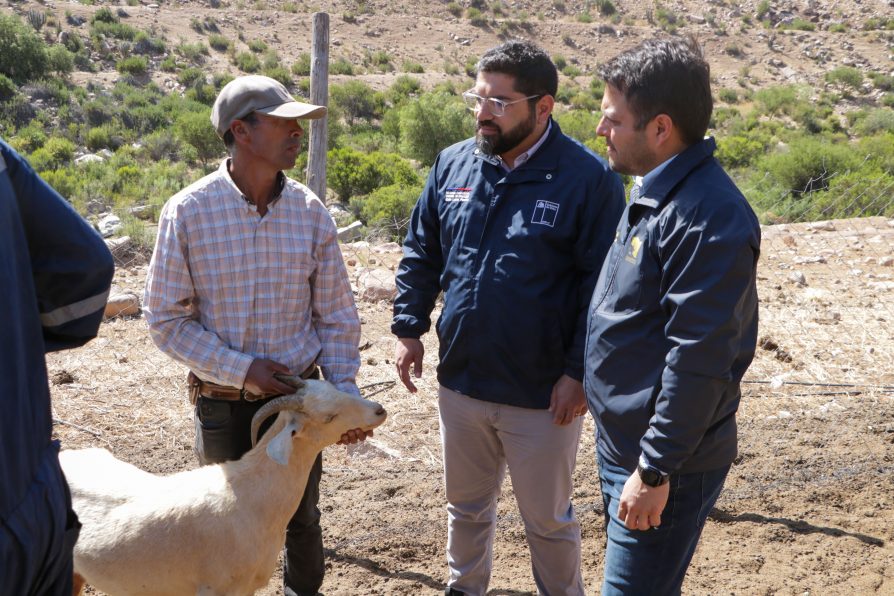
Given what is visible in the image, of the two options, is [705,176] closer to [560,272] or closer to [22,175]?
[560,272]

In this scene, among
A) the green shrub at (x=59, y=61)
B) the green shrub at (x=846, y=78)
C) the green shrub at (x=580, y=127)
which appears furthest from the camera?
the green shrub at (x=846, y=78)

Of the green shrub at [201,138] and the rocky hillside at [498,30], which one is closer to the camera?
the green shrub at [201,138]

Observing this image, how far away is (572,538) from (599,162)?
146 cm

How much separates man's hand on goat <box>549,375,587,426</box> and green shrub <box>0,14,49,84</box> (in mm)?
28400

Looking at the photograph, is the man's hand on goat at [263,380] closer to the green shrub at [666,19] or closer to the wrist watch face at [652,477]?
the wrist watch face at [652,477]

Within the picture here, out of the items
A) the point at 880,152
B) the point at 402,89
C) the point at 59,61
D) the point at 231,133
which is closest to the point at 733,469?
the point at 231,133

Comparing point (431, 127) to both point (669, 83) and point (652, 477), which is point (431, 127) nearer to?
point (669, 83)

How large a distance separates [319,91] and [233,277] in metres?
3.79

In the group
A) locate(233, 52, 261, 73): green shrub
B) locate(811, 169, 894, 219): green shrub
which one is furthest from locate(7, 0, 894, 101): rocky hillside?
locate(811, 169, 894, 219): green shrub

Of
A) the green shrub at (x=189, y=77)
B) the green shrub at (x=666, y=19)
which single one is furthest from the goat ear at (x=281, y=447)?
the green shrub at (x=666, y=19)

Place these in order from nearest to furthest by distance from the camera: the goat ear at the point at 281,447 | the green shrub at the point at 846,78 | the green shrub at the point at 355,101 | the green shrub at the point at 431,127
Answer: the goat ear at the point at 281,447 → the green shrub at the point at 431,127 → the green shrub at the point at 355,101 → the green shrub at the point at 846,78

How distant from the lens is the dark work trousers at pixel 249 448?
3.35 meters

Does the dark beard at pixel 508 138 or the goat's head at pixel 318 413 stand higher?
the dark beard at pixel 508 138

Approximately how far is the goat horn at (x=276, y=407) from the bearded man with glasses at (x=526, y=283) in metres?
0.64
